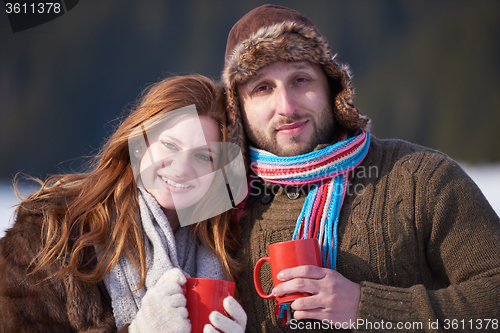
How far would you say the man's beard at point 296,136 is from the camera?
1922 millimetres

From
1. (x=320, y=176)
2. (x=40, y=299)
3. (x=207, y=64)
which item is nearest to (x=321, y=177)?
(x=320, y=176)

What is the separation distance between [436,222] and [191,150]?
1.05m

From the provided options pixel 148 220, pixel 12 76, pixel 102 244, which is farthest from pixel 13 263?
pixel 12 76

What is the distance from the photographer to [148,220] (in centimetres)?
185

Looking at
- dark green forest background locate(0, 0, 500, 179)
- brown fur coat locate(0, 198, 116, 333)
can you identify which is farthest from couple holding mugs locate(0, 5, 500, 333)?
dark green forest background locate(0, 0, 500, 179)

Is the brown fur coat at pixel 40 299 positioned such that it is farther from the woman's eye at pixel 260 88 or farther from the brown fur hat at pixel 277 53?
the woman's eye at pixel 260 88

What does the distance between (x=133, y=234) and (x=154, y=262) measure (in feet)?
0.55

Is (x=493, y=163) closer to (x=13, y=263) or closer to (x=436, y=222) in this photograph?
(x=436, y=222)

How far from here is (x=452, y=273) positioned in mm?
1640

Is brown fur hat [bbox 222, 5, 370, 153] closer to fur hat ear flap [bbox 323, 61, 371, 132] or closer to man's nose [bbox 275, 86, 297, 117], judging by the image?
fur hat ear flap [bbox 323, 61, 371, 132]

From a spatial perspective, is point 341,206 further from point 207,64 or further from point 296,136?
point 207,64

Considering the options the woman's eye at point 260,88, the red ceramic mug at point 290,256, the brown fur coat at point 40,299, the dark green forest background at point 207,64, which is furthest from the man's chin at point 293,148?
the dark green forest background at point 207,64

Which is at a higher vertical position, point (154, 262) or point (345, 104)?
point (345, 104)

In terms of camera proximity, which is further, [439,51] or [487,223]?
[439,51]
